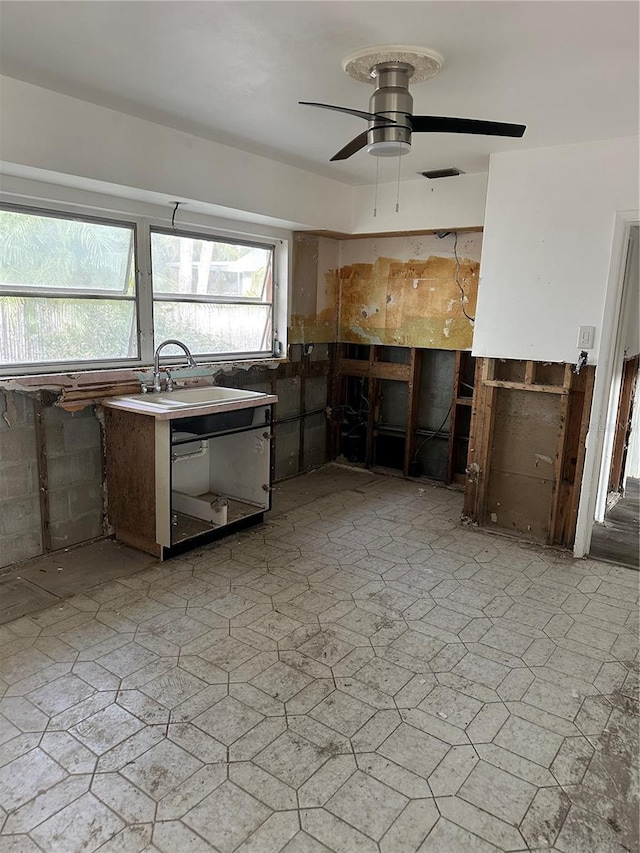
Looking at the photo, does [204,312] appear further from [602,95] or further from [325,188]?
[602,95]

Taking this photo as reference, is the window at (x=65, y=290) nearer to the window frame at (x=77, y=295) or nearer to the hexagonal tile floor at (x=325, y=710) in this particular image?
the window frame at (x=77, y=295)

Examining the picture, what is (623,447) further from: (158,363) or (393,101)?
(158,363)

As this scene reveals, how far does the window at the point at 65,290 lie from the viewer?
337 centimetres

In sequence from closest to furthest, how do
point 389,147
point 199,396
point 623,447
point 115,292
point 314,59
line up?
point 314,59 < point 389,147 < point 115,292 < point 199,396 < point 623,447

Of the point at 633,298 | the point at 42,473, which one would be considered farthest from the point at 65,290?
the point at 633,298

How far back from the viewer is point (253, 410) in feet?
13.5

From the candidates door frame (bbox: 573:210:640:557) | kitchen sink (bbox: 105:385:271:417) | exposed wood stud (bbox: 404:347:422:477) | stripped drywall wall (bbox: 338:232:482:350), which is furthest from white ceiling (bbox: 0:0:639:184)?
exposed wood stud (bbox: 404:347:422:477)

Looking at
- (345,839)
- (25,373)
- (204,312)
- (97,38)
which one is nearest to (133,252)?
(204,312)

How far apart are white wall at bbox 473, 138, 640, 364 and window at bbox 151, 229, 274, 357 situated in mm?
2020

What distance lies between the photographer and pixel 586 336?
12.3 feet

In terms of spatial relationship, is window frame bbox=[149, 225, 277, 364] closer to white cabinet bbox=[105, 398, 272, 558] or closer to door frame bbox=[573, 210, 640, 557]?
white cabinet bbox=[105, 398, 272, 558]

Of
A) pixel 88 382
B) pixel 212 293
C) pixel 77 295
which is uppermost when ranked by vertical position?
pixel 212 293

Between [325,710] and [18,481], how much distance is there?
2.29m

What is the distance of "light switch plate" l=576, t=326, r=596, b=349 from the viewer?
3.72 m
